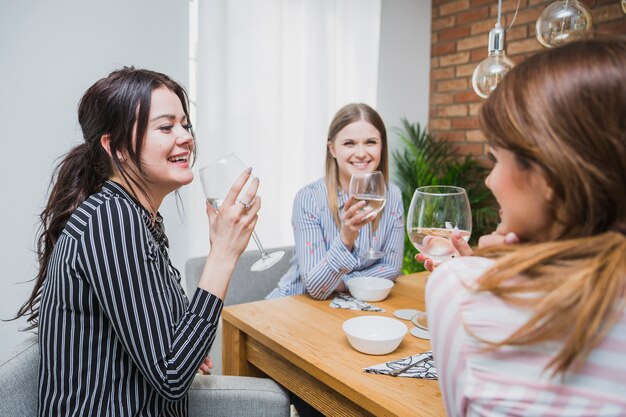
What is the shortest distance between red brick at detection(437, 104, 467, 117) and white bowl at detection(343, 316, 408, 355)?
2.61 metres

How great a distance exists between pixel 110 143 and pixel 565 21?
1.27m

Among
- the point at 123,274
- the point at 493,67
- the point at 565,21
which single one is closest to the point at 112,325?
the point at 123,274

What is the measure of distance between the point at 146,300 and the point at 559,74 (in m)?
0.78

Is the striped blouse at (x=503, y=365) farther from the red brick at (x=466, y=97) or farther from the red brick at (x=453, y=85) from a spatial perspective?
the red brick at (x=453, y=85)

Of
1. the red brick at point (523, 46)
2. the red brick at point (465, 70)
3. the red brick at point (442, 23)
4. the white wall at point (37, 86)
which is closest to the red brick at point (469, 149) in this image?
the red brick at point (465, 70)

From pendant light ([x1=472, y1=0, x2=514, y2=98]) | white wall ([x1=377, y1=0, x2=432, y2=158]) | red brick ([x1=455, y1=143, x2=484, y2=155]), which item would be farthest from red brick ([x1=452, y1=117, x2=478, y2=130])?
pendant light ([x1=472, y1=0, x2=514, y2=98])

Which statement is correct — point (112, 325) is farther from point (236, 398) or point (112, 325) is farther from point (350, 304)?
point (350, 304)

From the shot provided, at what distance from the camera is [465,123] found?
11.3 ft

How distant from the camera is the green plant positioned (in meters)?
3.26

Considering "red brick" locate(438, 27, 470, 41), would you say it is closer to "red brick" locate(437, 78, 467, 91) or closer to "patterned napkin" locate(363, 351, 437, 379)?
"red brick" locate(437, 78, 467, 91)

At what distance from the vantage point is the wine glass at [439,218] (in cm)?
108

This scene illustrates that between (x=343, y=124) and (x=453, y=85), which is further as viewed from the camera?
(x=453, y=85)

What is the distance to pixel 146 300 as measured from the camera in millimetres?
929

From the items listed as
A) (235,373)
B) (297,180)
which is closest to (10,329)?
(235,373)
